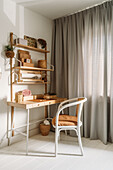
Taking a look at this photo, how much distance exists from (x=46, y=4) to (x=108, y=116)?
7.68 feet

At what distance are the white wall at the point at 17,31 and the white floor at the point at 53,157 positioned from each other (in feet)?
1.42

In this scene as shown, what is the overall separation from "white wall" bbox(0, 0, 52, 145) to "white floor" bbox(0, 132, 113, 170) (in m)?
0.43

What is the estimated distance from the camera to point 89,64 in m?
2.85

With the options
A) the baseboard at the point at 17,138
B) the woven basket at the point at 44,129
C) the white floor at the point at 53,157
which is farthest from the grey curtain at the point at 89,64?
the baseboard at the point at 17,138

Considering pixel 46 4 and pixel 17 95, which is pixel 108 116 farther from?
pixel 46 4

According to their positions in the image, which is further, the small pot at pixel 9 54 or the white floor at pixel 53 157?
the small pot at pixel 9 54

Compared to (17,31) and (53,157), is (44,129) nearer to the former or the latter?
(53,157)

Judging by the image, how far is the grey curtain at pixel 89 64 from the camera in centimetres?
262

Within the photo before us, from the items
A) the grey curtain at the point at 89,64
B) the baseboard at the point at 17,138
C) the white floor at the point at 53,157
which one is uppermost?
the grey curtain at the point at 89,64

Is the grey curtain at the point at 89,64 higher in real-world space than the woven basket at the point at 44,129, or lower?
higher

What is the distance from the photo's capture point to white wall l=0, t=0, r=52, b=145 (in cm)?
250

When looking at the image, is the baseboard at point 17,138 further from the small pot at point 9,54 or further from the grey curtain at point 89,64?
the small pot at point 9,54

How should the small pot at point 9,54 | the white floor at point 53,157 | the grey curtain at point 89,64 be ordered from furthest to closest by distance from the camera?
1. the grey curtain at point 89,64
2. the small pot at point 9,54
3. the white floor at point 53,157

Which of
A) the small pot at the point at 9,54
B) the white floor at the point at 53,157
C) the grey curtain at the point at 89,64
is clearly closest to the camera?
the white floor at the point at 53,157
